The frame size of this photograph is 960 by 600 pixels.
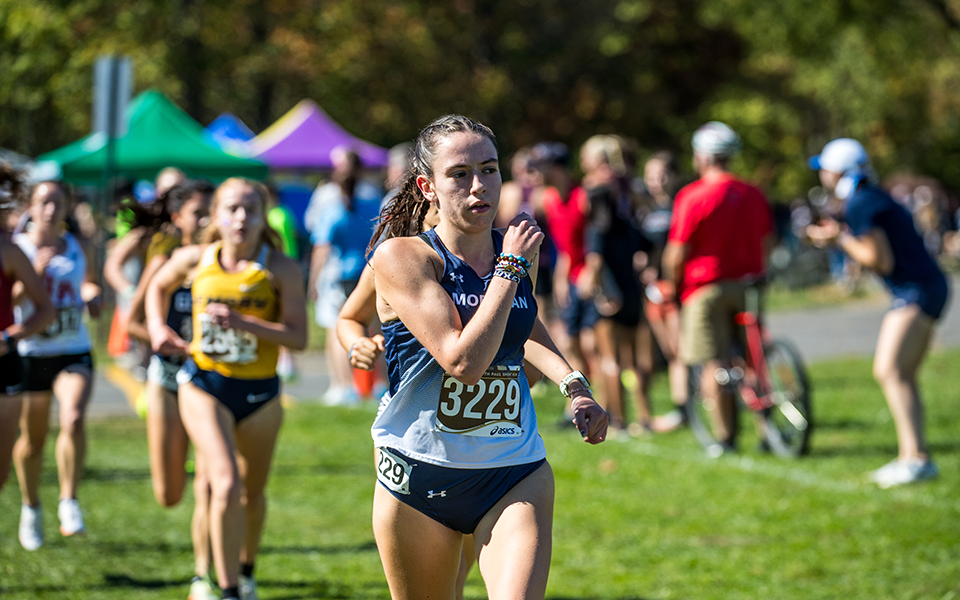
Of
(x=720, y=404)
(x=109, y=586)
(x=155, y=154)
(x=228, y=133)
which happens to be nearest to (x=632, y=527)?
(x=720, y=404)

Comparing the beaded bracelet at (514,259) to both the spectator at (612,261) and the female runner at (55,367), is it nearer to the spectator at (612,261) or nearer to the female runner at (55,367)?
the female runner at (55,367)

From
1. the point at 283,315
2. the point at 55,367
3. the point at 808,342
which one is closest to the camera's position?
the point at 283,315

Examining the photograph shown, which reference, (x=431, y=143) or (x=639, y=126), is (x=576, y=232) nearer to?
(x=431, y=143)

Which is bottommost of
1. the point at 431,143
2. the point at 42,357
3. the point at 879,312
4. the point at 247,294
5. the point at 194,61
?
the point at 879,312

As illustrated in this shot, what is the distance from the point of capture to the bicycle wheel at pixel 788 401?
28.3 ft

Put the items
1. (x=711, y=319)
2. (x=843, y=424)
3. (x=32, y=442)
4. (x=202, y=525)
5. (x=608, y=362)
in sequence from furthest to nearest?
→ 1. (x=843, y=424)
2. (x=608, y=362)
3. (x=711, y=319)
4. (x=32, y=442)
5. (x=202, y=525)

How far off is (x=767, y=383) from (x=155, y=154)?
35.8 ft

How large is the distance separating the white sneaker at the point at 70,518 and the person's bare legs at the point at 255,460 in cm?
176

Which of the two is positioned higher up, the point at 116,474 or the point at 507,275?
the point at 507,275

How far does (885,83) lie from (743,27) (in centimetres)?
2052

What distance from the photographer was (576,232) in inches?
396

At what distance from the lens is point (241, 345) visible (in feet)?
17.6

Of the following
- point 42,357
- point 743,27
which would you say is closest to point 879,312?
point 743,27

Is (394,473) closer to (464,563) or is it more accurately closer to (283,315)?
(464,563)
